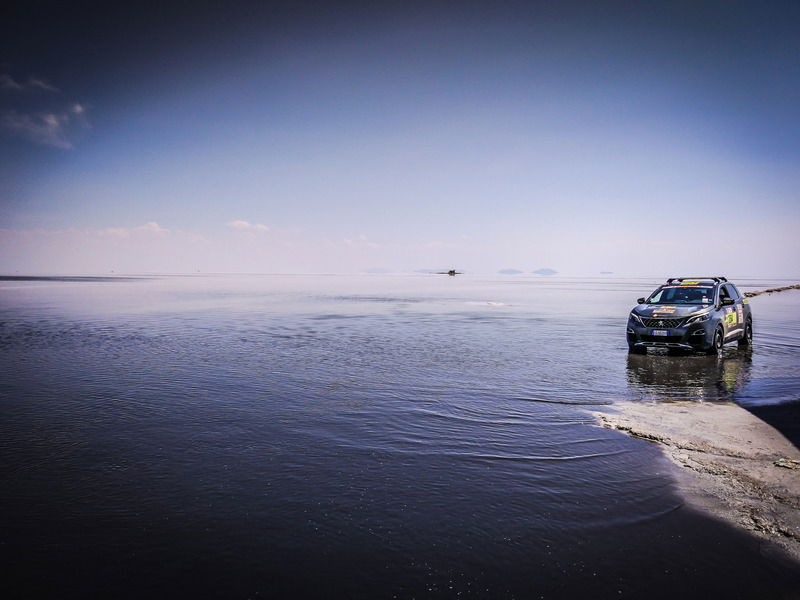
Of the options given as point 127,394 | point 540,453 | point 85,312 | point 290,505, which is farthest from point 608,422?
point 85,312

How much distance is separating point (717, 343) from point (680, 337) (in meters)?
1.04

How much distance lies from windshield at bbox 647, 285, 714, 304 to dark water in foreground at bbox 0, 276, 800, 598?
3135 millimetres

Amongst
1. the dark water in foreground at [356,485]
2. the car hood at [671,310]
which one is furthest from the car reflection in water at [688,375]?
the car hood at [671,310]

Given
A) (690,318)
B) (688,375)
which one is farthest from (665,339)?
(688,375)

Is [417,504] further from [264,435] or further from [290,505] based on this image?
[264,435]

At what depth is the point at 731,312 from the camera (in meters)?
13.2

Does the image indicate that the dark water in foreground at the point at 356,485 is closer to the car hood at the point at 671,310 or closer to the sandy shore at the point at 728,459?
the sandy shore at the point at 728,459

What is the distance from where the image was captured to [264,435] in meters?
6.00

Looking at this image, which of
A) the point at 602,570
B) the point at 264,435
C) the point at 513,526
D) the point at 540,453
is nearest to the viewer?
the point at 602,570

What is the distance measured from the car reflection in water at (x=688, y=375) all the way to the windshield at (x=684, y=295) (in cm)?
150

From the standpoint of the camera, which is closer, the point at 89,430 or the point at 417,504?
the point at 417,504

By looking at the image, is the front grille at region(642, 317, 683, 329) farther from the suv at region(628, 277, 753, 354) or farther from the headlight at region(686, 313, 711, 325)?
the headlight at region(686, 313, 711, 325)

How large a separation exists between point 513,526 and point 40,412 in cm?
664

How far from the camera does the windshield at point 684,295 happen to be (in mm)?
12992
